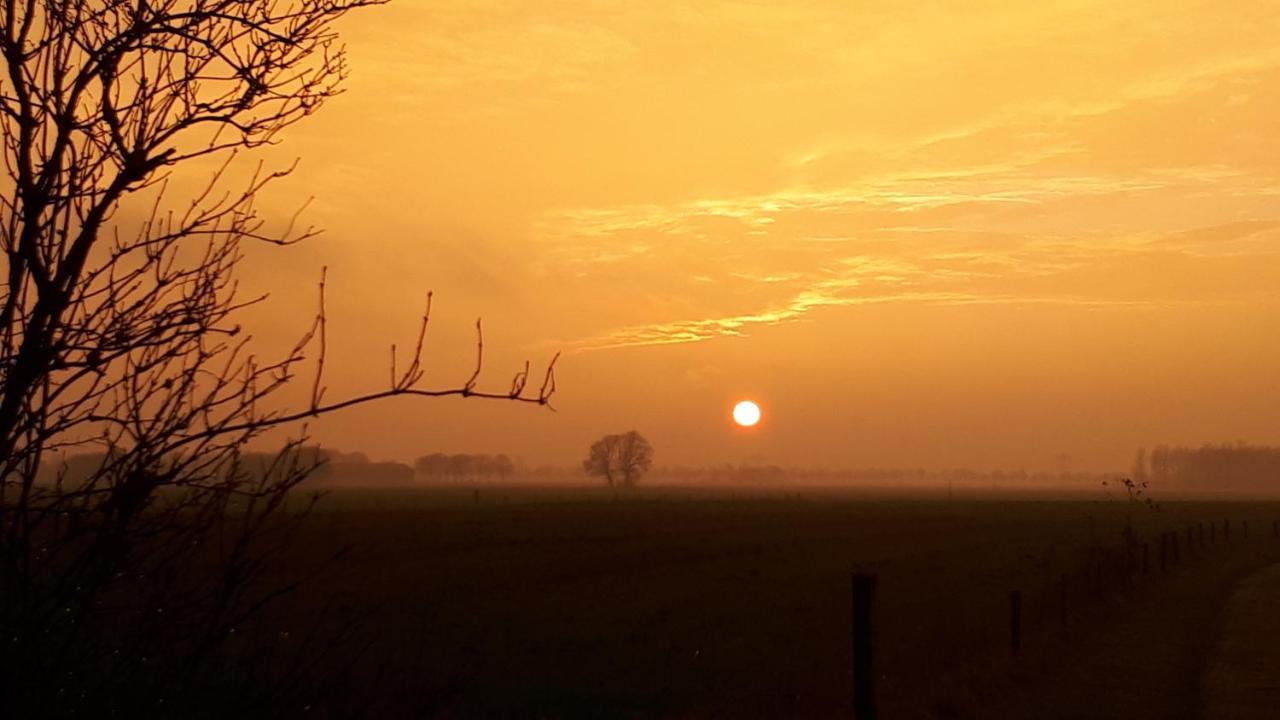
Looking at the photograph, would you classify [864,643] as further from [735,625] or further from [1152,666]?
[735,625]

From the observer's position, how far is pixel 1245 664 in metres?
17.6

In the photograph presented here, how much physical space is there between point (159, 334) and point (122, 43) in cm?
94

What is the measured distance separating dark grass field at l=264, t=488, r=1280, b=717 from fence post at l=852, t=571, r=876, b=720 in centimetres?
292

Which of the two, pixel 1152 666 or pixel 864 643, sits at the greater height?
pixel 864 643

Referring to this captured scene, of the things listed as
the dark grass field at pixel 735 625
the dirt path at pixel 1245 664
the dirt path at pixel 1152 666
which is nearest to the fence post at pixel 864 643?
the dark grass field at pixel 735 625

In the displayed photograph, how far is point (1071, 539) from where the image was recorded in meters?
58.7

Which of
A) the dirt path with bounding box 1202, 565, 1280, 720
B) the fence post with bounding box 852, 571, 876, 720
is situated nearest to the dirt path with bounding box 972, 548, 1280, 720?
the dirt path with bounding box 1202, 565, 1280, 720

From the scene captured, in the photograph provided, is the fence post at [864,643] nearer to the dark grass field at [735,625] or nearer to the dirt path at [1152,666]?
the dark grass field at [735,625]

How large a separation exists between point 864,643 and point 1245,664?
1148 cm

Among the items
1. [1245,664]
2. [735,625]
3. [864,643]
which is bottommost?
[735,625]

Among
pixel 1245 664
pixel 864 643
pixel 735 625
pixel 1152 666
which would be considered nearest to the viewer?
pixel 864 643

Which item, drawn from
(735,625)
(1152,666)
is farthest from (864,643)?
(735,625)

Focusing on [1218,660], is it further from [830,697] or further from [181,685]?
[181,685]

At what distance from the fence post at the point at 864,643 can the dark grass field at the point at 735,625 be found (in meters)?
2.92
